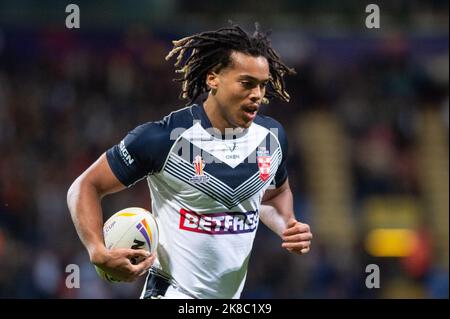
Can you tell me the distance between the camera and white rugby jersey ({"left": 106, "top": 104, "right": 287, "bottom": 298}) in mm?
5522

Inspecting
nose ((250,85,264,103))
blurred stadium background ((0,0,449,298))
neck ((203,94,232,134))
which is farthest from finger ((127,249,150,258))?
blurred stadium background ((0,0,449,298))

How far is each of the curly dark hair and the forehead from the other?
0.03 meters

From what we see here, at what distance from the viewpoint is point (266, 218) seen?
6188mm

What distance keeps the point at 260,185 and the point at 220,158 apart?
1.09ft

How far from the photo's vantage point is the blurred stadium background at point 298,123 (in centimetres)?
1273

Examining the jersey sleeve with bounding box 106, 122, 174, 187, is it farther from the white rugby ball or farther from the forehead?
the forehead

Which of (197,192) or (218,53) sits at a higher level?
(218,53)

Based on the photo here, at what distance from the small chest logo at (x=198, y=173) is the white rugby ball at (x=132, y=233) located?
0.36 meters

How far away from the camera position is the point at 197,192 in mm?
5555

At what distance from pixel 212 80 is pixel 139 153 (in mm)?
692

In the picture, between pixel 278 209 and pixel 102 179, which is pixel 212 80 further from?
pixel 278 209

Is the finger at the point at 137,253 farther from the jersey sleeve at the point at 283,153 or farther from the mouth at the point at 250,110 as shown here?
the jersey sleeve at the point at 283,153

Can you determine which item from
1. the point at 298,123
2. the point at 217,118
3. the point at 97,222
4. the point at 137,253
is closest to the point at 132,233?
the point at 97,222
